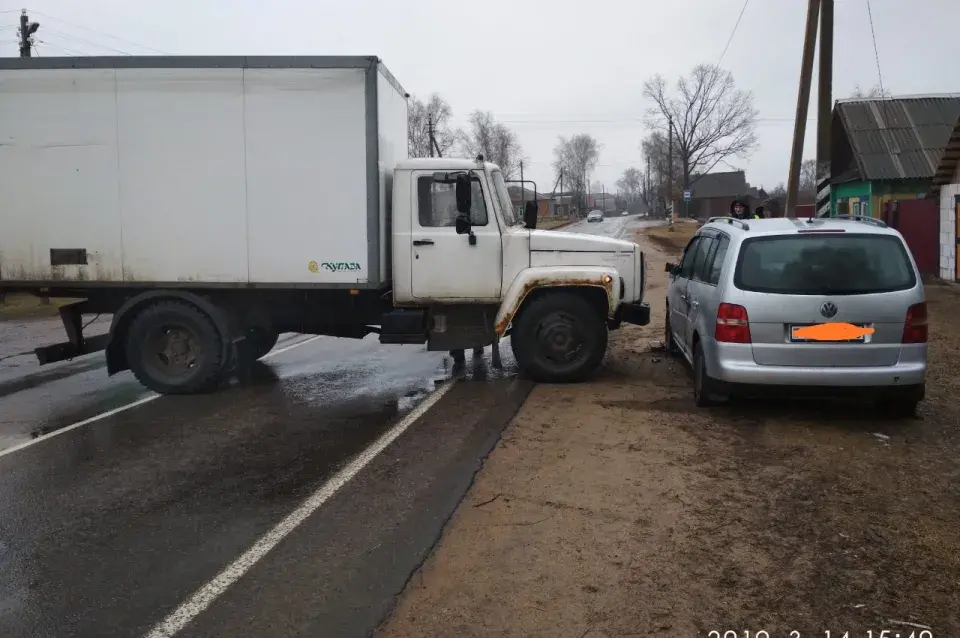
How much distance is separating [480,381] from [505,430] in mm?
2336

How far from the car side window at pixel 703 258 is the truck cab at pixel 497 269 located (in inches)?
29.4

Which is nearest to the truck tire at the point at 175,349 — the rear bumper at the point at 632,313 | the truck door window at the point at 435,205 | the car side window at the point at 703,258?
the truck door window at the point at 435,205

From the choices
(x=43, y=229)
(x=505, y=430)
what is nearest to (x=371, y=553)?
(x=505, y=430)

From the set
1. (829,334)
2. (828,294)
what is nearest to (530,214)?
(828,294)

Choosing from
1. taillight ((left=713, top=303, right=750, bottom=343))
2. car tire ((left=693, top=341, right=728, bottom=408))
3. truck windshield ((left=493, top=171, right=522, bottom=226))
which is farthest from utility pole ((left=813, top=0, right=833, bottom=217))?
taillight ((left=713, top=303, right=750, bottom=343))

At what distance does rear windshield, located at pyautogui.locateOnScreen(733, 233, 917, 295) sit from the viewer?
6.76m

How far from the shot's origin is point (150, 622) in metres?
3.82

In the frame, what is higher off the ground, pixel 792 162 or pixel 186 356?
pixel 792 162

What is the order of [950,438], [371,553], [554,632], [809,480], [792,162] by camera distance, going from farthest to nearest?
1. [792,162]
2. [950,438]
3. [809,480]
4. [371,553]
5. [554,632]

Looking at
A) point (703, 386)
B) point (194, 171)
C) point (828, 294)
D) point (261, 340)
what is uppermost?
point (194, 171)

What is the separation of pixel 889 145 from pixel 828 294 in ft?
64.7

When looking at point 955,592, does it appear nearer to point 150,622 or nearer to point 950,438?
point 950,438

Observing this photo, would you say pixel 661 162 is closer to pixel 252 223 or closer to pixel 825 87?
pixel 825 87

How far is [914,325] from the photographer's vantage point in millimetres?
6672
